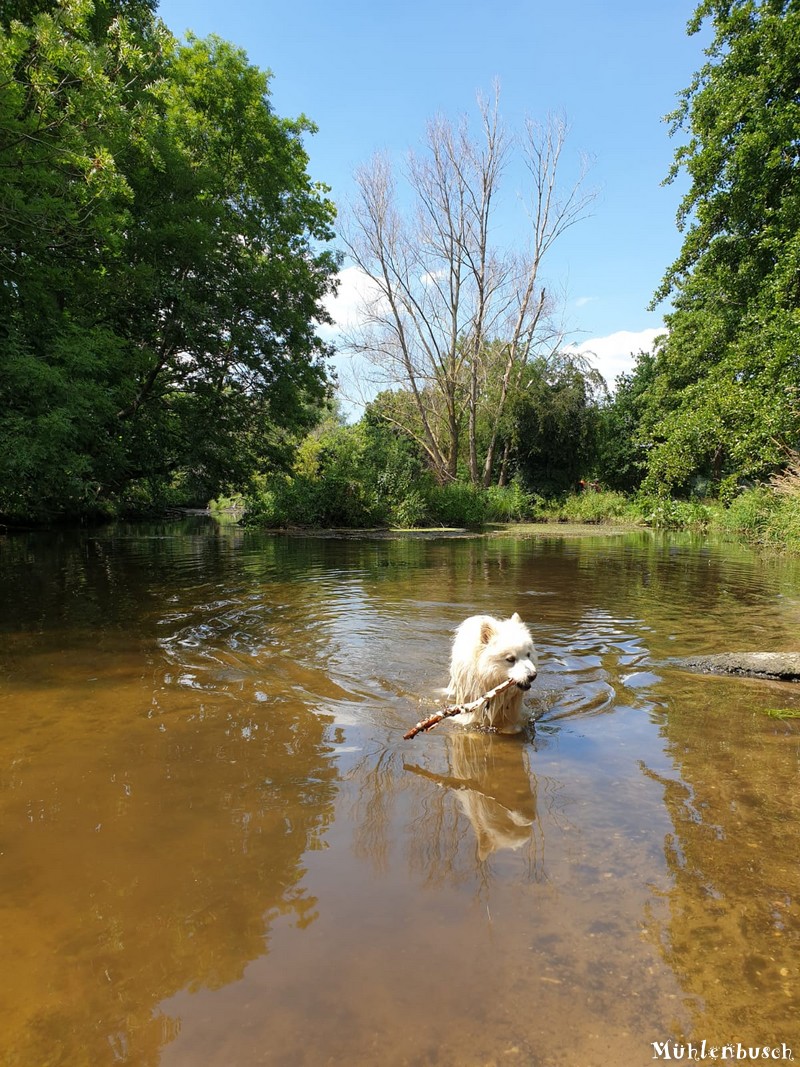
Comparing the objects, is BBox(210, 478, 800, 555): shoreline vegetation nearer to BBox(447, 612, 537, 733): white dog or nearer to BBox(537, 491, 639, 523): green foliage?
BBox(537, 491, 639, 523): green foliage

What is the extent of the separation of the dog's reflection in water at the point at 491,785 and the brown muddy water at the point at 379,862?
2 cm

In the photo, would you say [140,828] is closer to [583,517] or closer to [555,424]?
[583,517]

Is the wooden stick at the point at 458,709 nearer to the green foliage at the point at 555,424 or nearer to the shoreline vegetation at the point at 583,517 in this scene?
the shoreline vegetation at the point at 583,517

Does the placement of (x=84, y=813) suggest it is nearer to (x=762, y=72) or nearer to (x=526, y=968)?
(x=526, y=968)

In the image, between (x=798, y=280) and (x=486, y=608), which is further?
(x=798, y=280)

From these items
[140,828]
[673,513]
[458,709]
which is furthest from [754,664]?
[673,513]

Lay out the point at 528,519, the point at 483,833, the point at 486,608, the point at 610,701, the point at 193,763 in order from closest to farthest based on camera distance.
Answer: the point at 483,833 → the point at 193,763 → the point at 610,701 → the point at 486,608 → the point at 528,519

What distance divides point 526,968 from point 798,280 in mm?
18582

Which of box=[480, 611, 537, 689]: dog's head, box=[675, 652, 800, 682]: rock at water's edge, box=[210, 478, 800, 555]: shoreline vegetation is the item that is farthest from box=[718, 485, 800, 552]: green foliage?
box=[480, 611, 537, 689]: dog's head

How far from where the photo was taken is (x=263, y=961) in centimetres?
226

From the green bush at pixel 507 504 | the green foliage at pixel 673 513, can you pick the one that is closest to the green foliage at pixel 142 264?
the green bush at pixel 507 504

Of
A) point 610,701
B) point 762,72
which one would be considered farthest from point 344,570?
point 762,72

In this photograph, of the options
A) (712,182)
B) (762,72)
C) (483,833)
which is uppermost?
(762,72)

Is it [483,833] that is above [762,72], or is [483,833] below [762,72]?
below
